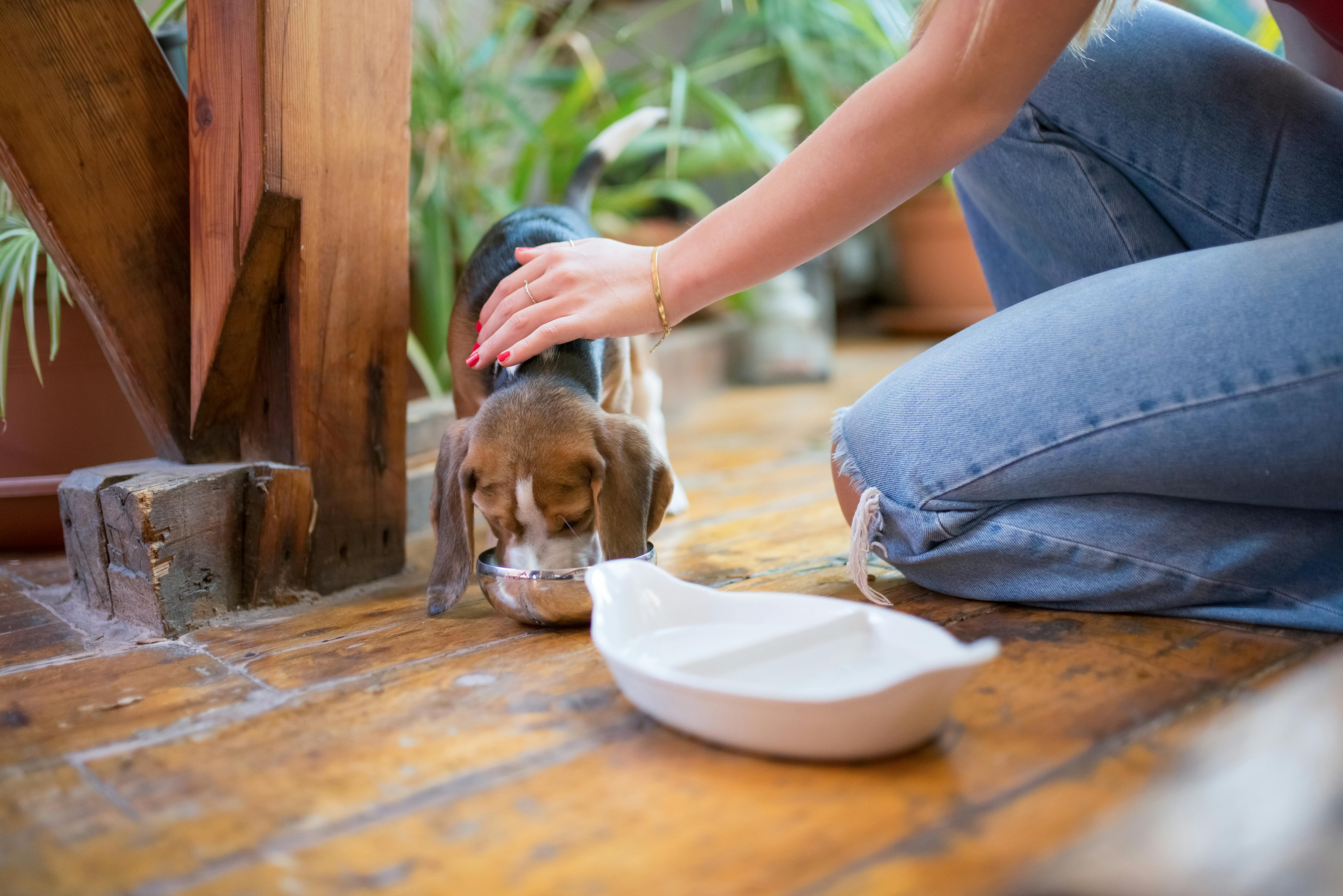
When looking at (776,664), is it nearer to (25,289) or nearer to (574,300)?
(574,300)

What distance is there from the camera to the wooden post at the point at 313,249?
1796 mm

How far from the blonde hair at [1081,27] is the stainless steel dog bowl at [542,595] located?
3.02 ft

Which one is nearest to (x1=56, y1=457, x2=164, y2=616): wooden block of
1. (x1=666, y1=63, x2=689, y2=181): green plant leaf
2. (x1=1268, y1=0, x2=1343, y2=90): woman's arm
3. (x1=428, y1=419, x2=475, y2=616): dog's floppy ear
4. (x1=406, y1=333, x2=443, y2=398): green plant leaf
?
(x1=428, y1=419, x2=475, y2=616): dog's floppy ear

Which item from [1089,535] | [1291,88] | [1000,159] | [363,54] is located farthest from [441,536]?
[1291,88]

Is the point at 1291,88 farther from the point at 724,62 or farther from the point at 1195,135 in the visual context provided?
the point at 724,62

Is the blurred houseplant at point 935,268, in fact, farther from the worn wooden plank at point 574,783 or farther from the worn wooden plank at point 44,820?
the worn wooden plank at point 44,820

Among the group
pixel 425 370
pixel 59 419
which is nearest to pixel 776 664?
pixel 59 419

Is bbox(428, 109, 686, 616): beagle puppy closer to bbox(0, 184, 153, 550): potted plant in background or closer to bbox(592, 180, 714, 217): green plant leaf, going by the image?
bbox(0, 184, 153, 550): potted plant in background

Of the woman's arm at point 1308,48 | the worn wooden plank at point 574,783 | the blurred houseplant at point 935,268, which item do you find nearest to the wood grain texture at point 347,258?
the worn wooden plank at point 574,783

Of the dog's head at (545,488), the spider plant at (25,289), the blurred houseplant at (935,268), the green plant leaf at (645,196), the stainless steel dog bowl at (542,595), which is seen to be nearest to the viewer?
the stainless steel dog bowl at (542,595)

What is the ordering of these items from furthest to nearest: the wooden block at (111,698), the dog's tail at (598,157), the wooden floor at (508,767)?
1. the dog's tail at (598,157)
2. the wooden block at (111,698)
3. the wooden floor at (508,767)

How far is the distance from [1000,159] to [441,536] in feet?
4.17

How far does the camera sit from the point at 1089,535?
1.63 metres

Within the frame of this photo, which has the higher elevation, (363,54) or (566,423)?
(363,54)
